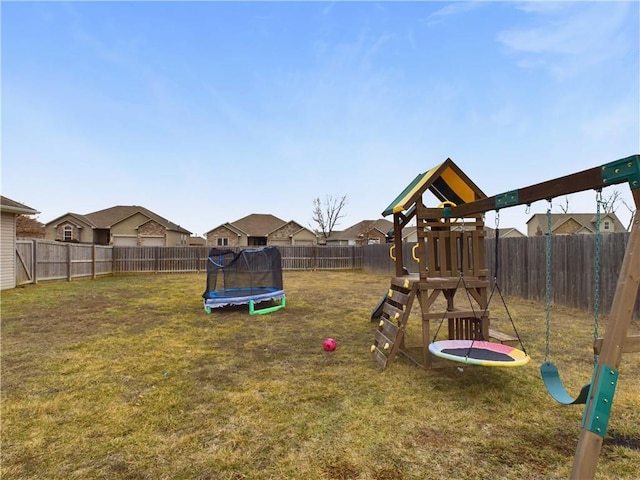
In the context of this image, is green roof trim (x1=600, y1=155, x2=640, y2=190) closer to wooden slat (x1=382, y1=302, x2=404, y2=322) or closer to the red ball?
wooden slat (x1=382, y1=302, x2=404, y2=322)

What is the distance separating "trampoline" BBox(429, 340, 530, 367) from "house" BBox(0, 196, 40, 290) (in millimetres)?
15198

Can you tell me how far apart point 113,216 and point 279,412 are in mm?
38579

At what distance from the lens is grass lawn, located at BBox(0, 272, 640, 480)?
2.30 metres

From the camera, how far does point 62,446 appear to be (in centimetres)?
255

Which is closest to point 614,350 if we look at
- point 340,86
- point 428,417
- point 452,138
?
point 428,417

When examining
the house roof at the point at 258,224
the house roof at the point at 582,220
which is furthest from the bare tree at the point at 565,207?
the house roof at the point at 258,224

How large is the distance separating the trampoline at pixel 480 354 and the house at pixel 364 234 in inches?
1635

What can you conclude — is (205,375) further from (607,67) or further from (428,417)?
(607,67)

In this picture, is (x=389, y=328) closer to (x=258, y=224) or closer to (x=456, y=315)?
(x=456, y=315)

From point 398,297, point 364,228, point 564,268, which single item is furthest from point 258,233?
point 398,297

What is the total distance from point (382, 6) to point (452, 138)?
5792 millimetres

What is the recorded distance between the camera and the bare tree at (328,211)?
52625 mm

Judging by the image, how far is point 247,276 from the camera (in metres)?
8.92

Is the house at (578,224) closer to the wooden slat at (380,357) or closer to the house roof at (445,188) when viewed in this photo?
the house roof at (445,188)
